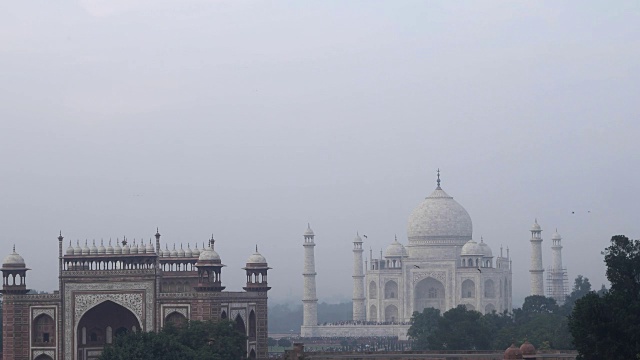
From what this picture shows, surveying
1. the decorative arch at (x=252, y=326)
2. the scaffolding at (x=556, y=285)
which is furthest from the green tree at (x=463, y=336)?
the scaffolding at (x=556, y=285)

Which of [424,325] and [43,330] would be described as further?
Answer: [424,325]

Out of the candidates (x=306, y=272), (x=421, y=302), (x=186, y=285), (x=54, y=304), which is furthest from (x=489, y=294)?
(x=54, y=304)

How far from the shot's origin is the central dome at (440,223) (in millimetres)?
111000

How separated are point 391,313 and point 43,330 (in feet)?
165

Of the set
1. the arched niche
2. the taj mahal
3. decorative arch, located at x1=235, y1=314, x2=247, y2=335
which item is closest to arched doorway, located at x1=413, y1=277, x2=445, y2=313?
the taj mahal

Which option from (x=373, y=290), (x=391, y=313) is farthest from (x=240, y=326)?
(x=373, y=290)

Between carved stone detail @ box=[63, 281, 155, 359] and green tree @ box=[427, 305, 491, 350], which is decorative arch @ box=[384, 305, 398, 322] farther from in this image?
carved stone detail @ box=[63, 281, 155, 359]

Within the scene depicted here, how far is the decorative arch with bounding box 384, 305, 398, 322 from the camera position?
369 feet

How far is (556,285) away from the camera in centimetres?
11956

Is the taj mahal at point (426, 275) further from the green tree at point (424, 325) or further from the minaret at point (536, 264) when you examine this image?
the green tree at point (424, 325)

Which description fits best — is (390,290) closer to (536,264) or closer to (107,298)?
(536,264)

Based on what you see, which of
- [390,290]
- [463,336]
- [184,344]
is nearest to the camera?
[184,344]

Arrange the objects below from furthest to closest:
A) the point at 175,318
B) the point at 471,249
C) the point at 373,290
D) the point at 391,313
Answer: the point at 373,290, the point at 391,313, the point at 471,249, the point at 175,318

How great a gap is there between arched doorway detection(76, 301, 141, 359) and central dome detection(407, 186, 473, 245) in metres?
46.7
